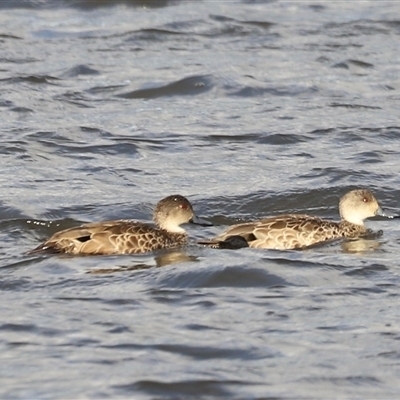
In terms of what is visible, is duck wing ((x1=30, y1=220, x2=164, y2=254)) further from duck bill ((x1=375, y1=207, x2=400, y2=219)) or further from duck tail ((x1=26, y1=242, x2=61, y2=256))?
duck bill ((x1=375, y1=207, x2=400, y2=219))

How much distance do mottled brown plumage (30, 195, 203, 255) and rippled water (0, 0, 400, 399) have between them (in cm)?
9

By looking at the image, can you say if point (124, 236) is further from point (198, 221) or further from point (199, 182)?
point (199, 182)

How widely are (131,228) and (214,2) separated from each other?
11908 millimetres

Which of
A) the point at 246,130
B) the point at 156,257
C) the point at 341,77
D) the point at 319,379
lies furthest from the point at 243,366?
the point at 341,77

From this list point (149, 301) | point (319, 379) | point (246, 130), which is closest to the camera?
point (319, 379)

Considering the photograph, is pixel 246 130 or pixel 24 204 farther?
pixel 246 130

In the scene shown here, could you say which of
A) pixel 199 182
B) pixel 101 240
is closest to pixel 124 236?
pixel 101 240

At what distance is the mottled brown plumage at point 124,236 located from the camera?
35.0ft

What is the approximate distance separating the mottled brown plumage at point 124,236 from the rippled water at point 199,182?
94 millimetres

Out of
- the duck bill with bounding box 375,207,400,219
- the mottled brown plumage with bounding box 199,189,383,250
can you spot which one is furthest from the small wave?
the mottled brown plumage with bounding box 199,189,383,250

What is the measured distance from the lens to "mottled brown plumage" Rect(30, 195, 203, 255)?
1066cm

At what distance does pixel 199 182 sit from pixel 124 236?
2.73m

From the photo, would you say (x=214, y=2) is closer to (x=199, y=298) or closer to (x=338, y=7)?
(x=338, y=7)

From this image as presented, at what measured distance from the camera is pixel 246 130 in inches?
607
